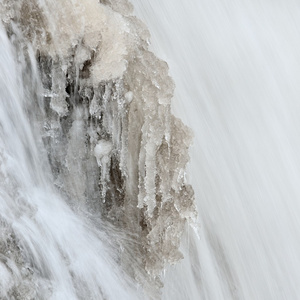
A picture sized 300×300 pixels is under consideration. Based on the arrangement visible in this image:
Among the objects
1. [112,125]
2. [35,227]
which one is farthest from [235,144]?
[35,227]

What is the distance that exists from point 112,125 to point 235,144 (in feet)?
3.30

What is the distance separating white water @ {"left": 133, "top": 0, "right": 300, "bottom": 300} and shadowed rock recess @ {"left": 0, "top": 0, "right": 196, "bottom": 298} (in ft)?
1.28

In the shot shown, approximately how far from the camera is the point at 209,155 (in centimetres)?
271

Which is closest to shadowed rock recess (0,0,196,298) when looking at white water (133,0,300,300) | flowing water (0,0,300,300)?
flowing water (0,0,300,300)

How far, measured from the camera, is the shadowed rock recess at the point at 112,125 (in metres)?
2.05

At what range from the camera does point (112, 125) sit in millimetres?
2119

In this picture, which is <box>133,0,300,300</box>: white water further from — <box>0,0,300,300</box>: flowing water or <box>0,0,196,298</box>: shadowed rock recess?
<box>0,0,196,298</box>: shadowed rock recess

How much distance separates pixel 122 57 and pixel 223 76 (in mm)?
1087

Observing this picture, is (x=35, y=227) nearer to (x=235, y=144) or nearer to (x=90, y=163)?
(x=90, y=163)

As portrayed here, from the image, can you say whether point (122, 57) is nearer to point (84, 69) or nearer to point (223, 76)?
point (84, 69)

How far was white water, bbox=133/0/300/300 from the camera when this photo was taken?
2.62m

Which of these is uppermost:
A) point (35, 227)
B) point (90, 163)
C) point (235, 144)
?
point (235, 144)

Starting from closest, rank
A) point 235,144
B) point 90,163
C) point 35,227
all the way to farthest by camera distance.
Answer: point 35,227, point 90,163, point 235,144

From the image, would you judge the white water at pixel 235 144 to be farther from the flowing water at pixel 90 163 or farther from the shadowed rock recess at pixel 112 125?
the shadowed rock recess at pixel 112 125
